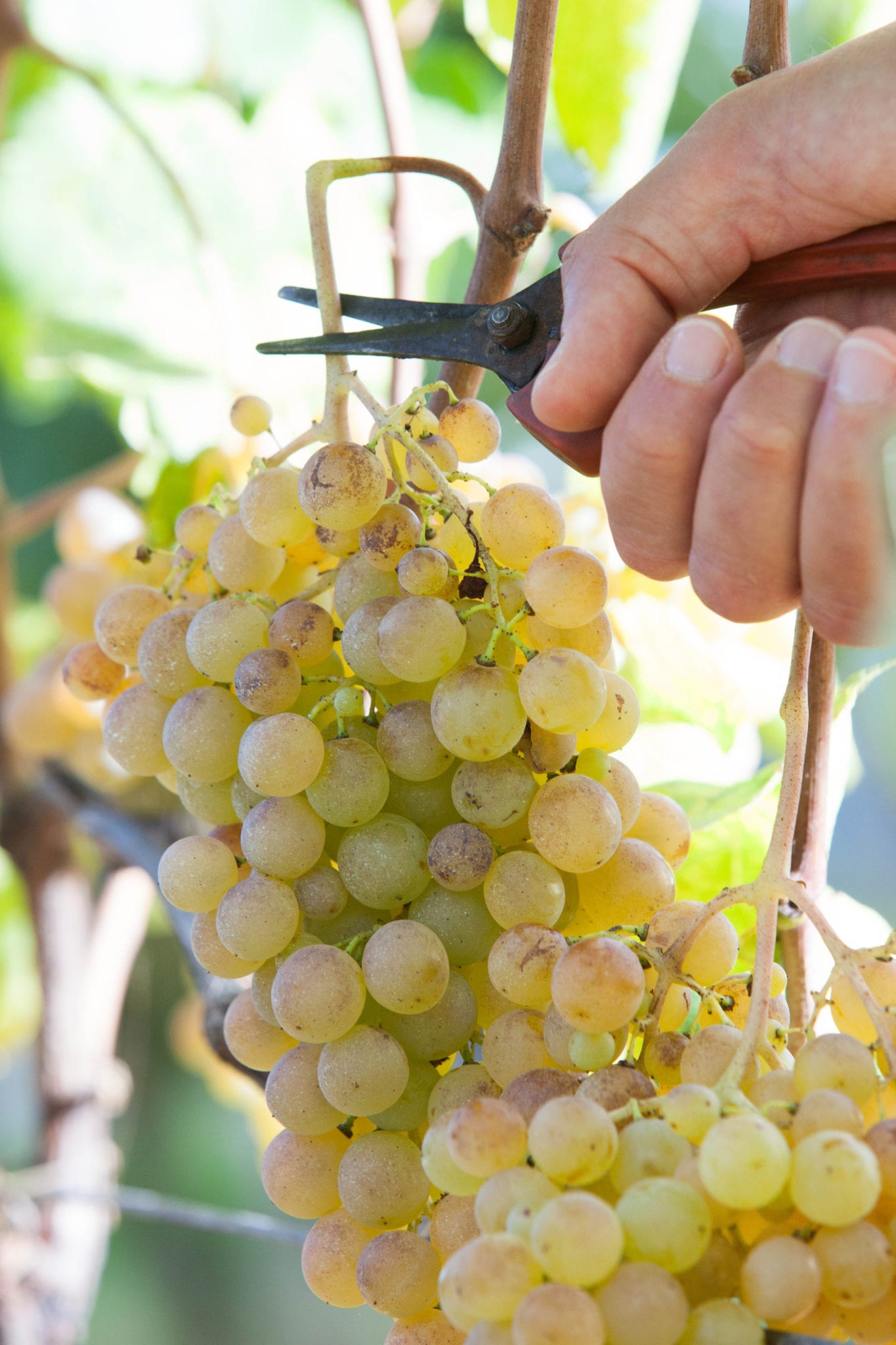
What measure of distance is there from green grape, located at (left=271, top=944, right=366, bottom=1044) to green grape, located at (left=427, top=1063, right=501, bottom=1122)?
31mm

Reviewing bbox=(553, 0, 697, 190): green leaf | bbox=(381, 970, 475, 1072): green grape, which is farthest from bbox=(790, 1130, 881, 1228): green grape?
bbox=(553, 0, 697, 190): green leaf

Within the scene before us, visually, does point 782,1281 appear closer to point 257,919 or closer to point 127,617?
point 257,919

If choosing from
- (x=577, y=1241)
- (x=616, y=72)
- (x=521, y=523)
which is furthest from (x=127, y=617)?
(x=616, y=72)

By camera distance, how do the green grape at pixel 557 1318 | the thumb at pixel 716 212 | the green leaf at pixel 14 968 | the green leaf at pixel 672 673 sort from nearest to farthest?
the green grape at pixel 557 1318, the thumb at pixel 716 212, the green leaf at pixel 672 673, the green leaf at pixel 14 968

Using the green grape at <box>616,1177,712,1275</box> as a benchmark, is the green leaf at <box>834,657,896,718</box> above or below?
above

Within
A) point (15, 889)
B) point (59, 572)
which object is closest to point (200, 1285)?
point (15, 889)

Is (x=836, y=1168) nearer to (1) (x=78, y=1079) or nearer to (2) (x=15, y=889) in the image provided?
(1) (x=78, y=1079)

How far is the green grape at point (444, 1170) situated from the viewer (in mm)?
250

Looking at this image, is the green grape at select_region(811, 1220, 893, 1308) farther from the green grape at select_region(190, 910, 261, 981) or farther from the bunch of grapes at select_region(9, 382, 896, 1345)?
the green grape at select_region(190, 910, 261, 981)

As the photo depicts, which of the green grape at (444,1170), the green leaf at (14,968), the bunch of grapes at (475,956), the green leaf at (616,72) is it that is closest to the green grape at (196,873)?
the bunch of grapes at (475,956)

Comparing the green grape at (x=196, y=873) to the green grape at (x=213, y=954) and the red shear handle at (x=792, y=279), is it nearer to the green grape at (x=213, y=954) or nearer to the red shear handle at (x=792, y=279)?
the green grape at (x=213, y=954)

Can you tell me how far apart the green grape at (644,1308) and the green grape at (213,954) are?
140 mm

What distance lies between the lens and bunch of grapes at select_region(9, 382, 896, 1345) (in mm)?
222

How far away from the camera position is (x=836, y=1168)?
8.5 inches
